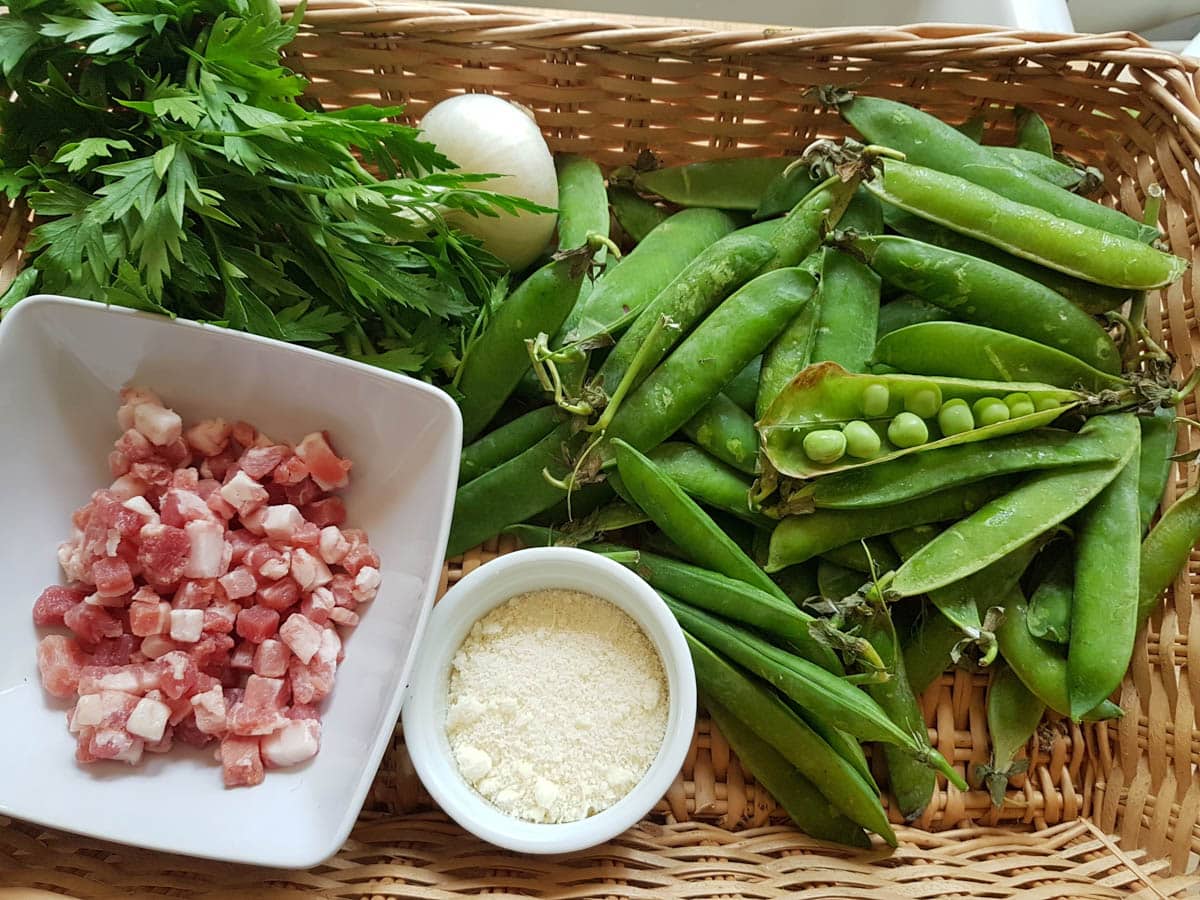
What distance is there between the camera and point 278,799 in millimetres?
990

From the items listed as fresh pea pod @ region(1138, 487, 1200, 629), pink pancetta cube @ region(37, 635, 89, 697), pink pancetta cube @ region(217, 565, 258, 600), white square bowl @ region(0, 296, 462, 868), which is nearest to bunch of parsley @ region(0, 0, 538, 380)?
white square bowl @ region(0, 296, 462, 868)

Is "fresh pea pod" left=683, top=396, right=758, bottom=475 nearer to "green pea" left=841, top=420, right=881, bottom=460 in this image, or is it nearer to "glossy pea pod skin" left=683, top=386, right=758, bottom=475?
"glossy pea pod skin" left=683, top=386, right=758, bottom=475

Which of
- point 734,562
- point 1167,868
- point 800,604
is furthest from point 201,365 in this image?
point 1167,868

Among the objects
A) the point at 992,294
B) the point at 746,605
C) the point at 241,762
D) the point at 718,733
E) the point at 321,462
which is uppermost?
the point at 992,294

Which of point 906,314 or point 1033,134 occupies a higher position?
point 1033,134

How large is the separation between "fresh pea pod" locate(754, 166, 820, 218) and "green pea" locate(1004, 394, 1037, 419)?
0.41 m

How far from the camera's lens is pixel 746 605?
1.10 meters

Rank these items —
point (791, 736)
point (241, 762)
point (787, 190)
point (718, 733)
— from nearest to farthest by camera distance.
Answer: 1. point (241, 762)
2. point (791, 736)
3. point (718, 733)
4. point (787, 190)

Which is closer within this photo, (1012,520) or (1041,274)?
(1012,520)

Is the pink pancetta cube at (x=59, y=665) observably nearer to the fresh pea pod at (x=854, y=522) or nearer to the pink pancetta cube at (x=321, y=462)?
the pink pancetta cube at (x=321, y=462)

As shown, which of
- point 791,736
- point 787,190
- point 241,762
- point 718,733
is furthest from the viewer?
point 787,190

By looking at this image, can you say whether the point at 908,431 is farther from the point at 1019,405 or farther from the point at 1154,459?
the point at 1154,459

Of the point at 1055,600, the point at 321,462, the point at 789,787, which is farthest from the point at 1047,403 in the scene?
the point at 321,462

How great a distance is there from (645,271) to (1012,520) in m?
0.57
